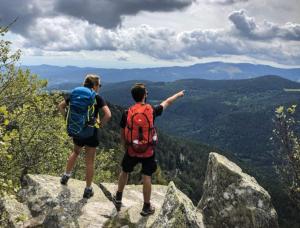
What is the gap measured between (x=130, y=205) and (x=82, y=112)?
430 cm

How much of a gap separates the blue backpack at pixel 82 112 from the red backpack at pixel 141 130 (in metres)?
1.74

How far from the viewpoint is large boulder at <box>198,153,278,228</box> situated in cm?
1571

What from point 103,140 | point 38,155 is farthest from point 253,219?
point 103,140

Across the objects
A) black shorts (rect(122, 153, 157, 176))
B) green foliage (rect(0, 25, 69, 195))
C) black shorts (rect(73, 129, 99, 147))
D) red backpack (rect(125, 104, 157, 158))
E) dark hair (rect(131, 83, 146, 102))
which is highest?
dark hair (rect(131, 83, 146, 102))

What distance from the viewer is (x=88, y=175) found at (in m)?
15.9

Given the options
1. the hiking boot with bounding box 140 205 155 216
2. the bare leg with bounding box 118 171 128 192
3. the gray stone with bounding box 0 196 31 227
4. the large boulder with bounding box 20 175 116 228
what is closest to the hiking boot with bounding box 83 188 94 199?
the large boulder with bounding box 20 175 116 228

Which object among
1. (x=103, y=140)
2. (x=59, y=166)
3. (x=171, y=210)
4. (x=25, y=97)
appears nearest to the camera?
(x=171, y=210)

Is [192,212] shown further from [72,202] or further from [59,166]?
[59,166]

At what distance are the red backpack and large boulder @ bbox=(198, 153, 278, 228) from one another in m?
3.93

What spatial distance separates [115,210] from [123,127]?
3.43 metres

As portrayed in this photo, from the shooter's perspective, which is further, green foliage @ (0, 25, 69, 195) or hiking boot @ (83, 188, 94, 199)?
green foliage @ (0, 25, 69, 195)

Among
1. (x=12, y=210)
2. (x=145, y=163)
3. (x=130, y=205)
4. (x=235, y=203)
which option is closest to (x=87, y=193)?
(x=130, y=205)

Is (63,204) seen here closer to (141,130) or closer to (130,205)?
(130,205)

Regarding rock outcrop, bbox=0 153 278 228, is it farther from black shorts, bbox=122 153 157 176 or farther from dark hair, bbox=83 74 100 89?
dark hair, bbox=83 74 100 89
